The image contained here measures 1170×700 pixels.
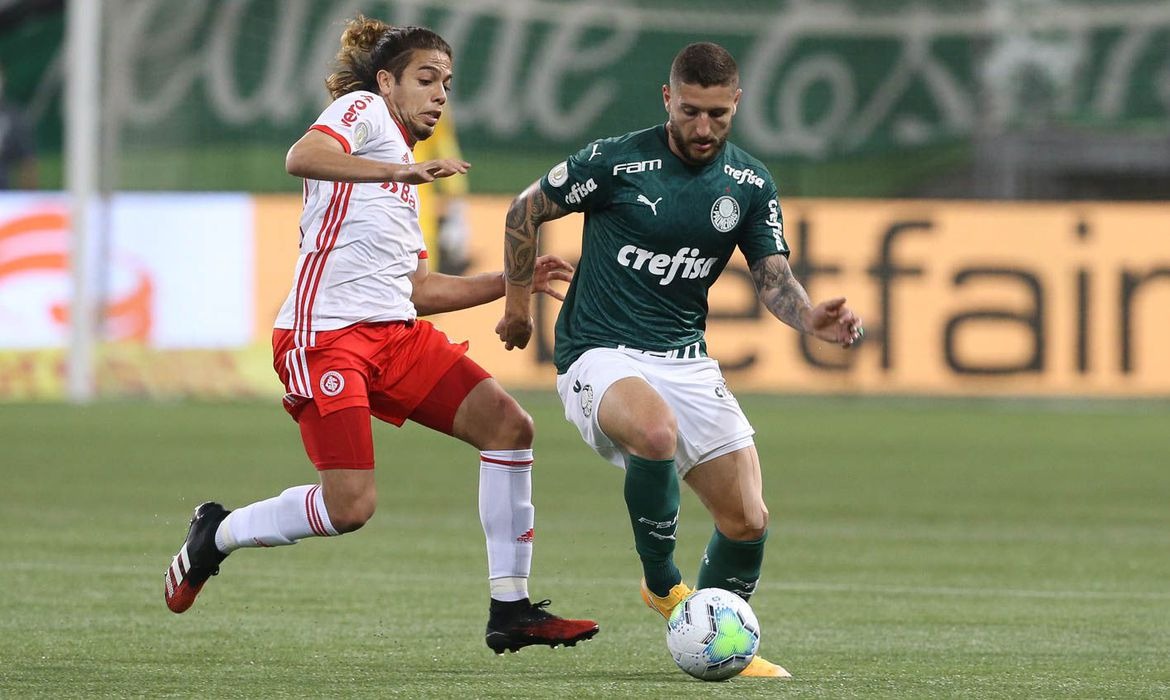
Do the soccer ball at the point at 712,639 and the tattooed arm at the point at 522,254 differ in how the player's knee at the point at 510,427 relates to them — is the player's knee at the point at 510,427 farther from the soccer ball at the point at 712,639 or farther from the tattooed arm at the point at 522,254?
the soccer ball at the point at 712,639

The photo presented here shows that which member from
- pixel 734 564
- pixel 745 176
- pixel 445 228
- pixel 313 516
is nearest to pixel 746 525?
pixel 734 564

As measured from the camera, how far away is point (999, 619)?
24.6 ft

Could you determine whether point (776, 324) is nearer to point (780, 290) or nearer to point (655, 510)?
point (780, 290)

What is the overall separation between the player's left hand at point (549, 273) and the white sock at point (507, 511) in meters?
0.60

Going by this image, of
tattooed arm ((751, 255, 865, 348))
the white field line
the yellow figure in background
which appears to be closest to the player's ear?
tattooed arm ((751, 255, 865, 348))

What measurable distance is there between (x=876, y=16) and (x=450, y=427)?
56.2 ft

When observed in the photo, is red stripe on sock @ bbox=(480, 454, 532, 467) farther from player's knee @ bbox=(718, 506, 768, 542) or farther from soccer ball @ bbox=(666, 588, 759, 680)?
soccer ball @ bbox=(666, 588, 759, 680)

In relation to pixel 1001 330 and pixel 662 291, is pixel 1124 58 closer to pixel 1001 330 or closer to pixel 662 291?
pixel 1001 330

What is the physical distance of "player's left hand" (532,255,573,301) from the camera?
6848 millimetres

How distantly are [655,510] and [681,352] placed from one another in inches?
22.8

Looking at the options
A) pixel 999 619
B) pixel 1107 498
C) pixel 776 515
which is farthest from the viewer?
pixel 1107 498

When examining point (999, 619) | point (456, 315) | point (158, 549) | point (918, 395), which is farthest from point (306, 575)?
point (918, 395)

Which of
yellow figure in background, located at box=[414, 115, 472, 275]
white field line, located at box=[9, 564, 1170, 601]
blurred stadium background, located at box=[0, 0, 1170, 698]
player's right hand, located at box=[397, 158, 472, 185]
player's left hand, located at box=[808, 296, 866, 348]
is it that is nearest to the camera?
player's right hand, located at box=[397, 158, 472, 185]

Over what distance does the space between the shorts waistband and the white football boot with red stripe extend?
1394mm
